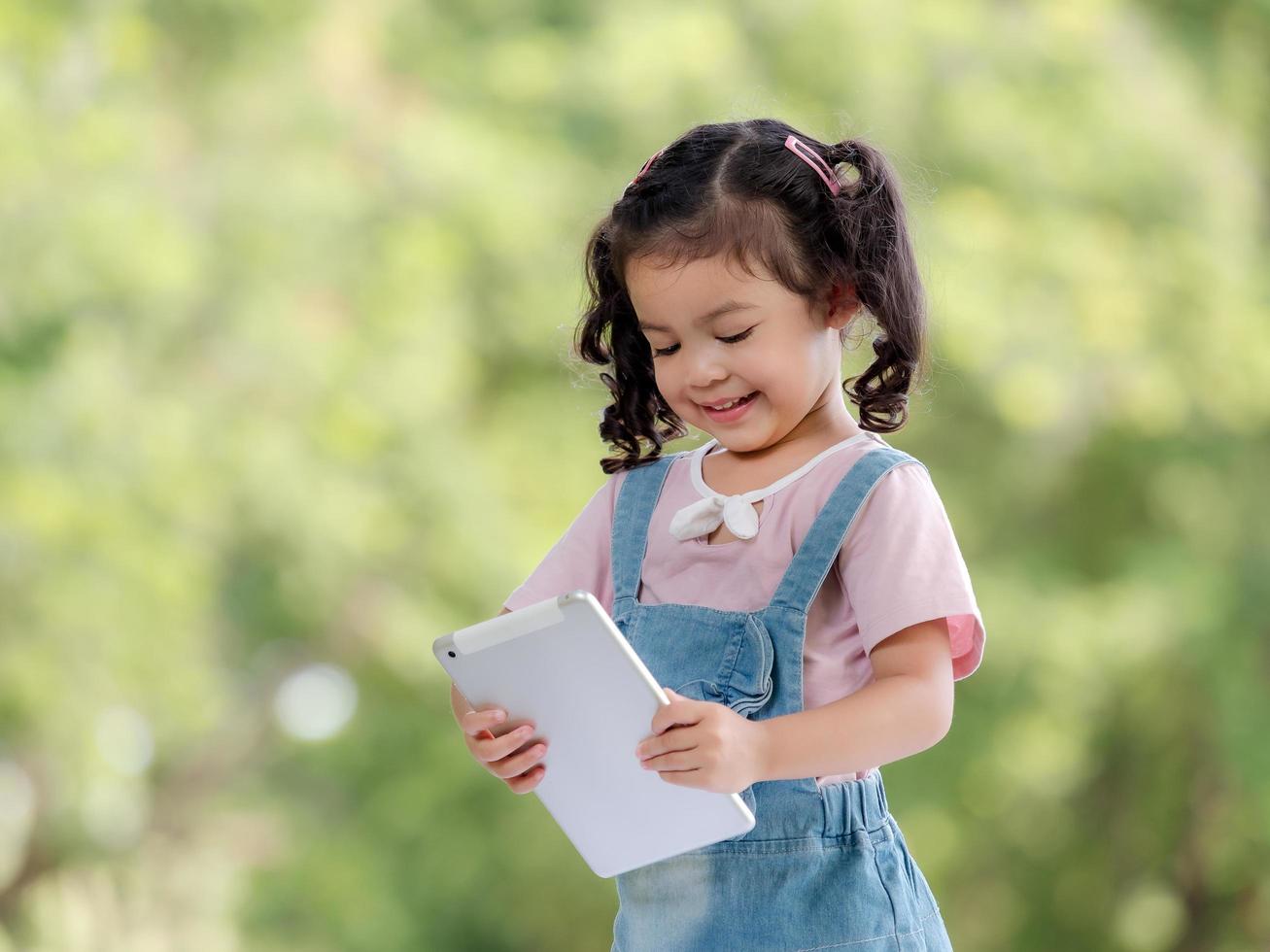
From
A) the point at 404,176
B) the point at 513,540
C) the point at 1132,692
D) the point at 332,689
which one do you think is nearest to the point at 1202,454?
the point at 1132,692

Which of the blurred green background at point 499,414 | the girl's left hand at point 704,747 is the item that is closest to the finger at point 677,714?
the girl's left hand at point 704,747

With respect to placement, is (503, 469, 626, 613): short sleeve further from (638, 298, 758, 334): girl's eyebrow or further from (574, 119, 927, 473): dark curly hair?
(638, 298, 758, 334): girl's eyebrow

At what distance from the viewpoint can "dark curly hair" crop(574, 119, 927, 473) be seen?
3.78 feet

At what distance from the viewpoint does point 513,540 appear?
4324mm

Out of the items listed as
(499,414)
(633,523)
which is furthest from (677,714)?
(499,414)

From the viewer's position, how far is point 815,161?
3.95ft

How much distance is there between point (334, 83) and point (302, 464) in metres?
1.26

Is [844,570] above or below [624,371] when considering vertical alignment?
below

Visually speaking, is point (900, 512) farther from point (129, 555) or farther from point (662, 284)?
point (129, 555)

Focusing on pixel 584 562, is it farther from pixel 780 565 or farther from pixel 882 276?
pixel 882 276

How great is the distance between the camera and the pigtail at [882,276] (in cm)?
118

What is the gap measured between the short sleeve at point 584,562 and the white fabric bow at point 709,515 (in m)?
0.09

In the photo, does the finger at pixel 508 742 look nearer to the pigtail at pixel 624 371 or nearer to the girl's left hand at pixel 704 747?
the girl's left hand at pixel 704 747

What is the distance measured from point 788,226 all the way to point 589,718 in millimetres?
387
